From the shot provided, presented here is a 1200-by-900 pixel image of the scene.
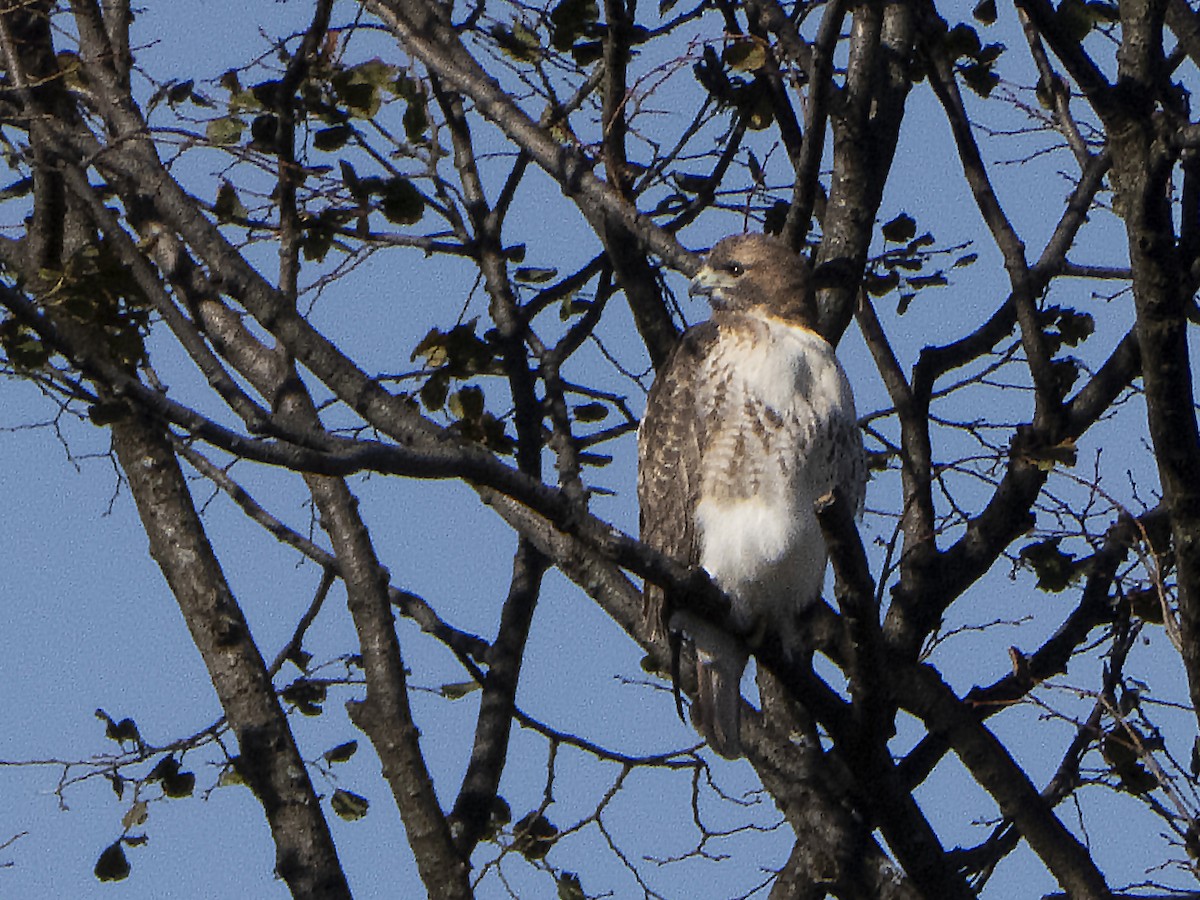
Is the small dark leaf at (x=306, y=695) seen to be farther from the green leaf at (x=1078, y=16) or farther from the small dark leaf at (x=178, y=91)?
the green leaf at (x=1078, y=16)

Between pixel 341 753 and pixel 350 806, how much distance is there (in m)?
0.15

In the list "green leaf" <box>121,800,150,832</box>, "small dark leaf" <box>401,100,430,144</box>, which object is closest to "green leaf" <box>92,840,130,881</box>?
"green leaf" <box>121,800,150,832</box>

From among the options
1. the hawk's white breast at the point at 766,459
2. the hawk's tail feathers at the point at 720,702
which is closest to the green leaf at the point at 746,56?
the hawk's white breast at the point at 766,459

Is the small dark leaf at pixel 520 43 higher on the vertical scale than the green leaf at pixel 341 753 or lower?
higher

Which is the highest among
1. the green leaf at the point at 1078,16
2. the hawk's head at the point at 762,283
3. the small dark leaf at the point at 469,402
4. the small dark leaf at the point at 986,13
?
the small dark leaf at the point at 986,13

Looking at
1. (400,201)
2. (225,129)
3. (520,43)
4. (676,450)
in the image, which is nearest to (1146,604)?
(676,450)

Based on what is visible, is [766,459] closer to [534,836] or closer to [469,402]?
[469,402]

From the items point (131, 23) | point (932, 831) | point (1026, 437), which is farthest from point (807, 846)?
point (131, 23)

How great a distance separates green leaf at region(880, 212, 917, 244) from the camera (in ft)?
16.7

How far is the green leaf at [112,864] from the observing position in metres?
4.85

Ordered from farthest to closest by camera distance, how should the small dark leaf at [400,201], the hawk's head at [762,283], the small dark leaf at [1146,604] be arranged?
1. the hawk's head at [762,283]
2. the small dark leaf at [400,201]
3. the small dark leaf at [1146,604]

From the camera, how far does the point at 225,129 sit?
4.61m

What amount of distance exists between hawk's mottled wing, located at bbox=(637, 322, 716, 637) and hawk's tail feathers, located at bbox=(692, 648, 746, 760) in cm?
28

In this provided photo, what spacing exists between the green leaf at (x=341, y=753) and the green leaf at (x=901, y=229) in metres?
2.09
